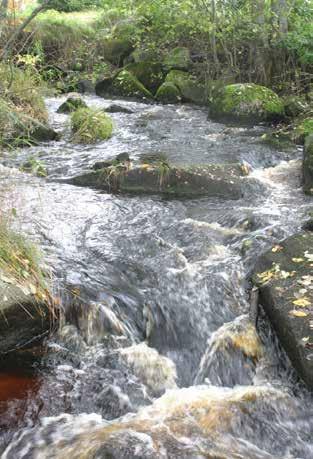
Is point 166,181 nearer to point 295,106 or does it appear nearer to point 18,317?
point 18,317

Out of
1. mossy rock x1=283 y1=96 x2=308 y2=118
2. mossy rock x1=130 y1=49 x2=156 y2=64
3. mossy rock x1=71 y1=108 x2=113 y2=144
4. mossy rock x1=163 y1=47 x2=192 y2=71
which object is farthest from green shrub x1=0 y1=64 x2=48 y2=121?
mossy rock x1=130 y1=49 x2=156 y2=64

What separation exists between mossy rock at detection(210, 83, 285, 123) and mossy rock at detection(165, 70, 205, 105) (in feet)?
7.11

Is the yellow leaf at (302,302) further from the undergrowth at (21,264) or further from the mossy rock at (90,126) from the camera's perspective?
the mossy rock at (90,126)

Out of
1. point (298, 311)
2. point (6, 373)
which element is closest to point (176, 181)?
point (298, 311)

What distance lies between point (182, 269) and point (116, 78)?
10349 mm

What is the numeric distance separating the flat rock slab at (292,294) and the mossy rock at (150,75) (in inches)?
396

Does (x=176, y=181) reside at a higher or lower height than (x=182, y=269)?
higher

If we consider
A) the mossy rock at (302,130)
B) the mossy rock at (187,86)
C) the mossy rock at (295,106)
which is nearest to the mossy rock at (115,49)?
the mossy rock at (187,86)

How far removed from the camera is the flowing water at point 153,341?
3.46m

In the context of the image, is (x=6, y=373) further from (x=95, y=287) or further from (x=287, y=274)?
(x=287, y=274)

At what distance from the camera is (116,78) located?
14.4 m

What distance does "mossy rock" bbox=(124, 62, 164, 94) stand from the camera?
566 inches

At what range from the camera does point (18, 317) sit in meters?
4.01

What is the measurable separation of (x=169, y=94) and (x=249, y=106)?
3.17 metres
